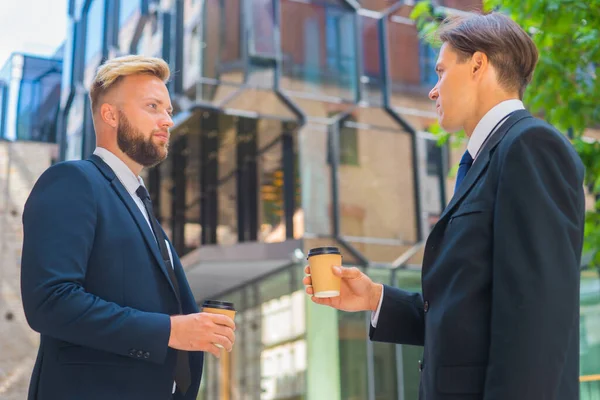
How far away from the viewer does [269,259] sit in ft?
39.8

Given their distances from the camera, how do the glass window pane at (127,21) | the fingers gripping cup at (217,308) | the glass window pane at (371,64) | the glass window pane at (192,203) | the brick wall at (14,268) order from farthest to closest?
the glass window pane at (192,203) < the glass window pane at (371,64) < the glass window pane at (127,21) < the brick wall at (14,268) < the fingers gripping cup at (217,308)

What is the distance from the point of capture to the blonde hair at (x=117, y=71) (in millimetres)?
2617

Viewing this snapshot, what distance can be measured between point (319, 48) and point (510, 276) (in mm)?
10483

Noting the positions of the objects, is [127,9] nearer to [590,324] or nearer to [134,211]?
[590,324]

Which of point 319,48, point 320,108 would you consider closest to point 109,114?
point 320,108

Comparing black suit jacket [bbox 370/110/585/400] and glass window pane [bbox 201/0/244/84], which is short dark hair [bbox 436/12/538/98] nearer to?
black suit jacket [bbox 370/110/585/400]

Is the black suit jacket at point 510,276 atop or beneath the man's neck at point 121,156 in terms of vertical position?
beneath

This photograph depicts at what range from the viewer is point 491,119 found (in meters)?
2.30

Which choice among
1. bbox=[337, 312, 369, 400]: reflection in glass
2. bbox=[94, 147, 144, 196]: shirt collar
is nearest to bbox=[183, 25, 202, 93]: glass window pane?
bbox=[337, 312, 369, 400]: reflection in glass

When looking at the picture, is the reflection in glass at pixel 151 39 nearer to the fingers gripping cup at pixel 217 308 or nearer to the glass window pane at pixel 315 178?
the glass window pane at pixel 315 178

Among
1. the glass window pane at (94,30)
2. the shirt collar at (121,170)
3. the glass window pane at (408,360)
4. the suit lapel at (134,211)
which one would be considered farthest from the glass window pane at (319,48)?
the suit lapel at (134,211)

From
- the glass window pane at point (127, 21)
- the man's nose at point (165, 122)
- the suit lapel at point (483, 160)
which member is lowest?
the suit lapel at point (483, 160)

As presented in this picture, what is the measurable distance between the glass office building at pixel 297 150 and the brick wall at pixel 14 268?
2.78 feet

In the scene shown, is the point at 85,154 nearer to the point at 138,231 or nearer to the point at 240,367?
the point at 240,367
